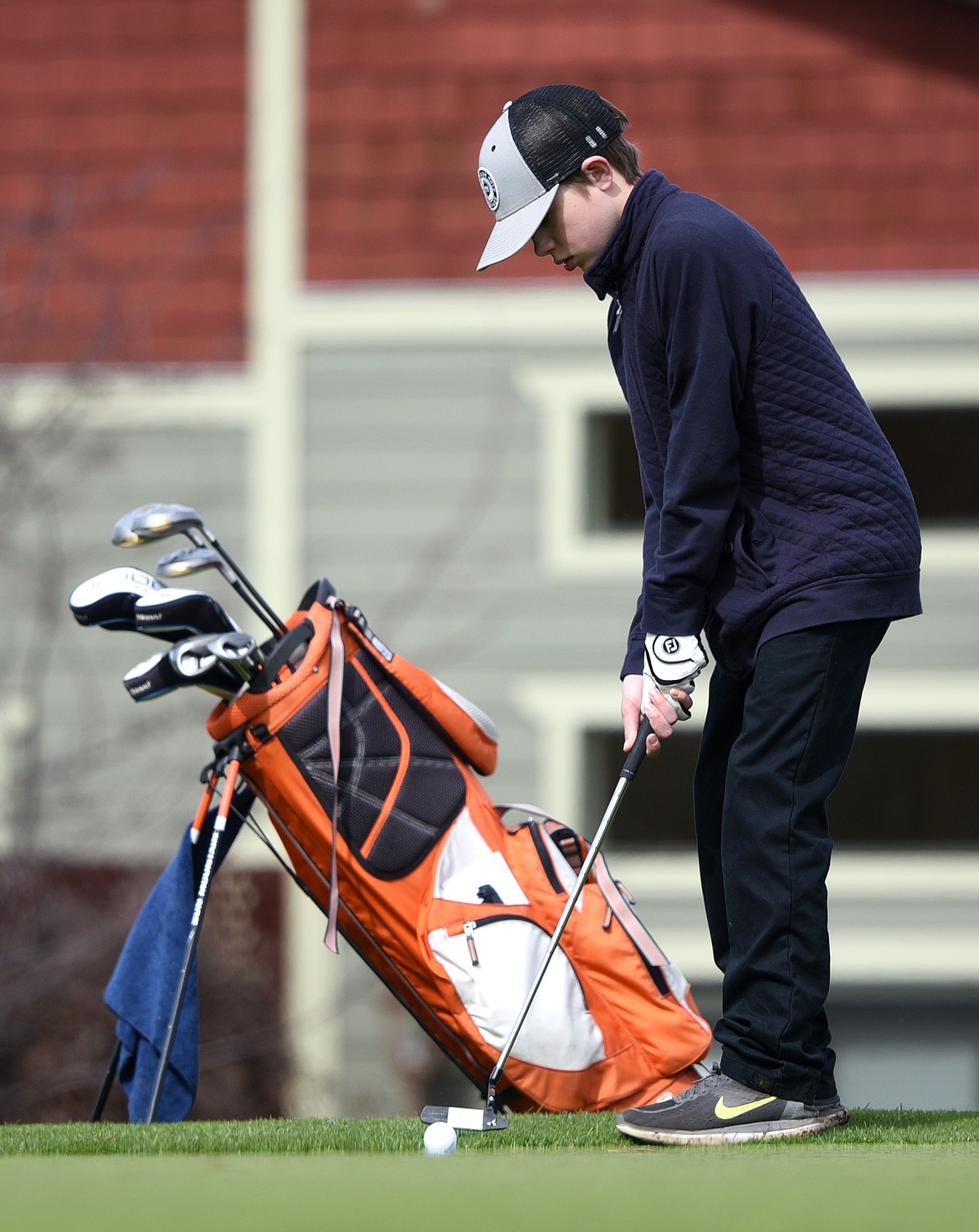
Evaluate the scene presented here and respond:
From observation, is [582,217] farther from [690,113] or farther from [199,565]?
[690,113]

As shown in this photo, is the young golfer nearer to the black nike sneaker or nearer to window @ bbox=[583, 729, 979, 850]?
the black nike sneaker

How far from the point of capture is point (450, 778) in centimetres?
376

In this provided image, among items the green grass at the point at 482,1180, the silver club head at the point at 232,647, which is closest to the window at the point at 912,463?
the silver club head at the point at 232,647

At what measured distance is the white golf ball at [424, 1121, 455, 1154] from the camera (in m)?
2.68

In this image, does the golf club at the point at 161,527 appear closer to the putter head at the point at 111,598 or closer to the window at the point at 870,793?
the putter head at the point at 111,598

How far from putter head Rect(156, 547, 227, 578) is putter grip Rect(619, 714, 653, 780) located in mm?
1180

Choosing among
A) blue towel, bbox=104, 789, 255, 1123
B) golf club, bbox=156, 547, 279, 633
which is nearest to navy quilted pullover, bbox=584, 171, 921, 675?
golf club, bbox=156, 547, 279, 633

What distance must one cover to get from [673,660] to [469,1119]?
861 millimetres

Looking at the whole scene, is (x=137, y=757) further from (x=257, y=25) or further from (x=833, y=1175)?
Result: (x=833, y=1175)

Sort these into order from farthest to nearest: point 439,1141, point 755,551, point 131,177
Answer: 1. point 131,177
2. point 755,551
3. point 439,1141

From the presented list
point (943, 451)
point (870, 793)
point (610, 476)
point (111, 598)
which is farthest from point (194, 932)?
point (943, 451)

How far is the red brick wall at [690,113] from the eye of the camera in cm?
725

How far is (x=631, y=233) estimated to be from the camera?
293 cm

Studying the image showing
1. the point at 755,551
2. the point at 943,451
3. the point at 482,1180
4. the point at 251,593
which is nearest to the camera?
the point at 482,1180
